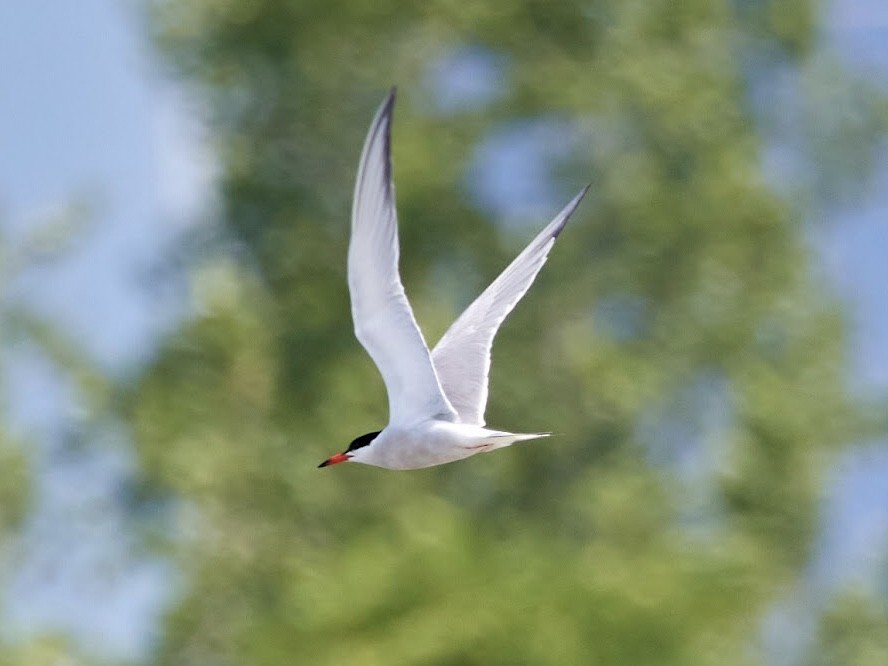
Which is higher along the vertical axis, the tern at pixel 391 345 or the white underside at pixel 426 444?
the tern at pixel 391 345

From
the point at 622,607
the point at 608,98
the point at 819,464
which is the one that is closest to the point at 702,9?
the point at 608,98

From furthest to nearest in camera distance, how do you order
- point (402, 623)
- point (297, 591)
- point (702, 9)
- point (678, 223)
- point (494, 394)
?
point (702, 9)
point (678, 223)
point (494, 394)
point (297, 591)
point (402, 623)

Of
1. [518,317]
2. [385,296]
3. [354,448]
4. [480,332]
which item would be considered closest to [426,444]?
[385,296]

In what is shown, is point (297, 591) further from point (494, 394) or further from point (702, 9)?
point (702, 9)

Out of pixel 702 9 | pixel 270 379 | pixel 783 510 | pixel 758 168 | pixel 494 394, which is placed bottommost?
pixel 783 510

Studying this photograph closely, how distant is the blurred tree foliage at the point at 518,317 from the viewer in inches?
628

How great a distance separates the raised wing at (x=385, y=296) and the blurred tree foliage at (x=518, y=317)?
9694mm

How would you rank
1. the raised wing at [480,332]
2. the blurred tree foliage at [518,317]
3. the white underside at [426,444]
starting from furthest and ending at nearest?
the blurred tree foliage at [518,317], the raised wing at [480,332], the white underside at [426,444]

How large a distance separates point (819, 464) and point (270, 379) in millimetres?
5344

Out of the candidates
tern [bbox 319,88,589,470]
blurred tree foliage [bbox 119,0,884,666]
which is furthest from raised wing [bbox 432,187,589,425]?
blurred tree foliage [bbox 119,0,884,666]

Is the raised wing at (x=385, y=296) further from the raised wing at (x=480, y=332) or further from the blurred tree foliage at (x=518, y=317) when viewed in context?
the blurred tree foliage at (x=518, y=317)

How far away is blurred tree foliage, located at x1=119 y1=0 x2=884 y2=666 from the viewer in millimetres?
15945

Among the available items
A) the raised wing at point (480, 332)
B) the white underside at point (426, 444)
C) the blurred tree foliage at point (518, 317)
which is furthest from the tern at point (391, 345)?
the blurred tree foliage at point (518, 317)

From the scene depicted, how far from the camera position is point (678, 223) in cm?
1734
